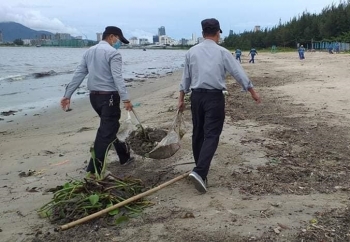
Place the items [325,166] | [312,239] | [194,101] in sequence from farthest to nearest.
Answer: [325,166], [194,101], [312,239]

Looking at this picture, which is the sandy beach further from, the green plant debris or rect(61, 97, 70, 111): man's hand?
rect(61, 97, 70, 111): man's hand

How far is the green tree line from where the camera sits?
222ft

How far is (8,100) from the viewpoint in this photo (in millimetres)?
18000

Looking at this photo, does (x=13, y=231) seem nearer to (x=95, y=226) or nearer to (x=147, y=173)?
(x=95, y=226)

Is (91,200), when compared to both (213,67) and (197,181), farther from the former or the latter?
(213,67)

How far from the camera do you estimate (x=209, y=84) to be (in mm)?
4512

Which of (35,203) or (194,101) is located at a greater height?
(194,101)

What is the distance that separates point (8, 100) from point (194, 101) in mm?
15374

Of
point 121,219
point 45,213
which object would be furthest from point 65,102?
point 121,219

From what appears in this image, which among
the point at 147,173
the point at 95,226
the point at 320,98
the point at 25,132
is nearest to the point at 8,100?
the point at 25,132

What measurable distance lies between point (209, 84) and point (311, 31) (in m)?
77.9

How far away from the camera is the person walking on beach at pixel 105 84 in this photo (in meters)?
5.10

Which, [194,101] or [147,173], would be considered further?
[147,173]

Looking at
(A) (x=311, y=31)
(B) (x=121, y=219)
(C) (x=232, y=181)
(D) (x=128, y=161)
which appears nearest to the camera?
(B) (x=121, y=219)
